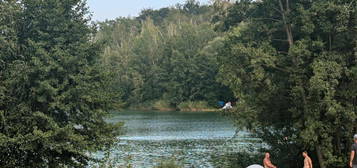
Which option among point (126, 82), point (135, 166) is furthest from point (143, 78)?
point (135, 166)

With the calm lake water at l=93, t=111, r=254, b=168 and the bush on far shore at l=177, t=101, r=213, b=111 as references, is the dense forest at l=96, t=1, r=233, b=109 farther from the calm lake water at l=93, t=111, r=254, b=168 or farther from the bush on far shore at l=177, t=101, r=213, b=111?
the calm lake water at l=93, t=111, r=254, b=168

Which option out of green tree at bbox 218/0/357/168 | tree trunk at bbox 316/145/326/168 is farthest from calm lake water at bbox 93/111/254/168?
tree trunk at bbox 316/145/326/168

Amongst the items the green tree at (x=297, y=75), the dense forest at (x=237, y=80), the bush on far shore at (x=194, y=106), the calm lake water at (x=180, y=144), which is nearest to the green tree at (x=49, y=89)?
the dense forest at (x=237, y=80)

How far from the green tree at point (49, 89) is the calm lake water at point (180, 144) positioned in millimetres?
2112

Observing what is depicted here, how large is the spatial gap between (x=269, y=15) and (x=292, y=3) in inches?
50.8

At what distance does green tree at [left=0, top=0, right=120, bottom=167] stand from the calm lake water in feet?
6.93

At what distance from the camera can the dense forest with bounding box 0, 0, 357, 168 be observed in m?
20.8

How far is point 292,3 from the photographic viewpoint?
952 inches

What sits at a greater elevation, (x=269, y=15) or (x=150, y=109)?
(x=269, y=15)

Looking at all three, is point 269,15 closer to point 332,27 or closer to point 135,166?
point 332,27

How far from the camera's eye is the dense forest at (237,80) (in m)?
20.8

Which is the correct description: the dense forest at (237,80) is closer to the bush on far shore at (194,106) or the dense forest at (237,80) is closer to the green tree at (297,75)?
the green tree at (297,75)

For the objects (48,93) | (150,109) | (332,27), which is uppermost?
(332,27)

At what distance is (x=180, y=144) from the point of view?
131ft
